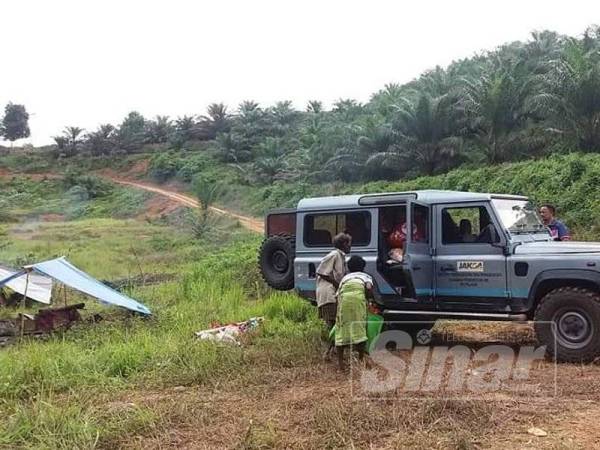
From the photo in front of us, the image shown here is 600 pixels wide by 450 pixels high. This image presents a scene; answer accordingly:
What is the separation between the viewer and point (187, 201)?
38281mm

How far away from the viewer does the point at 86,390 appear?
5855 millimetres

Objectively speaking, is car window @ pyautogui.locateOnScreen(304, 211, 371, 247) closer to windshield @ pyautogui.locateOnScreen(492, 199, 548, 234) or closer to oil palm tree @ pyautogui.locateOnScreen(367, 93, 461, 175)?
windshield @ pyautogui.locateOnScreen(492, 199, 548, 234)

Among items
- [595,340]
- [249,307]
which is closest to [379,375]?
[595,340]

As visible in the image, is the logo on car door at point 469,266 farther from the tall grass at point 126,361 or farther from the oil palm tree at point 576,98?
the oil palm tree at point 576,98

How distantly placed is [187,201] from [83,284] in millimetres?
28408

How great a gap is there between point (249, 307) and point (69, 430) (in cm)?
590

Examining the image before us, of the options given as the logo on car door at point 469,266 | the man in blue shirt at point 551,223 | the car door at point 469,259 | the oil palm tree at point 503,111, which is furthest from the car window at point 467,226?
the oil palm tree at point 503,111

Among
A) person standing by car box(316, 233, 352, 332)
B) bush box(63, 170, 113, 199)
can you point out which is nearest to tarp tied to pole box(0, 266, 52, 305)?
person standing by car box(316, 233, 352, 332)

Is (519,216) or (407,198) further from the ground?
(407,198)

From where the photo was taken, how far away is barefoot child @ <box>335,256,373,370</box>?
5977 millimetres

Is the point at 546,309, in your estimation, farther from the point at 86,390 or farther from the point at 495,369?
the point at 86,390

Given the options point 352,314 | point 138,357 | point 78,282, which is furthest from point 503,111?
point 138,357

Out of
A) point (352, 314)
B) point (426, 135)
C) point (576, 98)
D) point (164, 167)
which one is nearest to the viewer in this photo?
point (352, 314)

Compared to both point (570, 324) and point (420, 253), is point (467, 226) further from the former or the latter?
point (570, 324)
